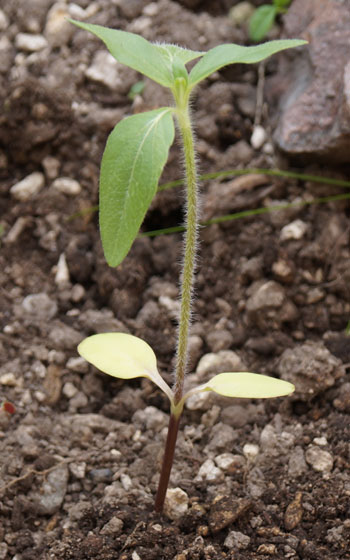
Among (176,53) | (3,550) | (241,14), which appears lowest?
(3,550)

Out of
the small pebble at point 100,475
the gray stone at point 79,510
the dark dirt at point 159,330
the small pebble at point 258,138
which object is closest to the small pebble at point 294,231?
the dark dirt at point 159,330

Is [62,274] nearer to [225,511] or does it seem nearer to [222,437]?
[222,437]

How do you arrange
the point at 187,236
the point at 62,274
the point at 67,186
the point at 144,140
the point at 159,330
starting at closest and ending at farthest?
the point at 144,140 → the point at 187,236 → the point at 159,330 → the point at 62,274 → the point at 67,186

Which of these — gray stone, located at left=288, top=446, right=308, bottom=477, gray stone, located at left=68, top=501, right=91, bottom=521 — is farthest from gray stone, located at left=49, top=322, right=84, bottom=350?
gray stone, located at left=288, top=446, right=308, bottom=477

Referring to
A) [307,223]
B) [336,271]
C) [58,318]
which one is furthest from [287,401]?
[58,318]

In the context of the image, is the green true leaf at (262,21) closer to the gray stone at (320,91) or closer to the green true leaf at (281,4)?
the green true leaf at (281,4)

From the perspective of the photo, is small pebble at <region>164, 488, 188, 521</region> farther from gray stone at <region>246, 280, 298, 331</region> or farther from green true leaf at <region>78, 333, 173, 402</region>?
gray stone at <region>246, 280, 298, 331</region>

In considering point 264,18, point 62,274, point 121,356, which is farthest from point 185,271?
point 264,18
